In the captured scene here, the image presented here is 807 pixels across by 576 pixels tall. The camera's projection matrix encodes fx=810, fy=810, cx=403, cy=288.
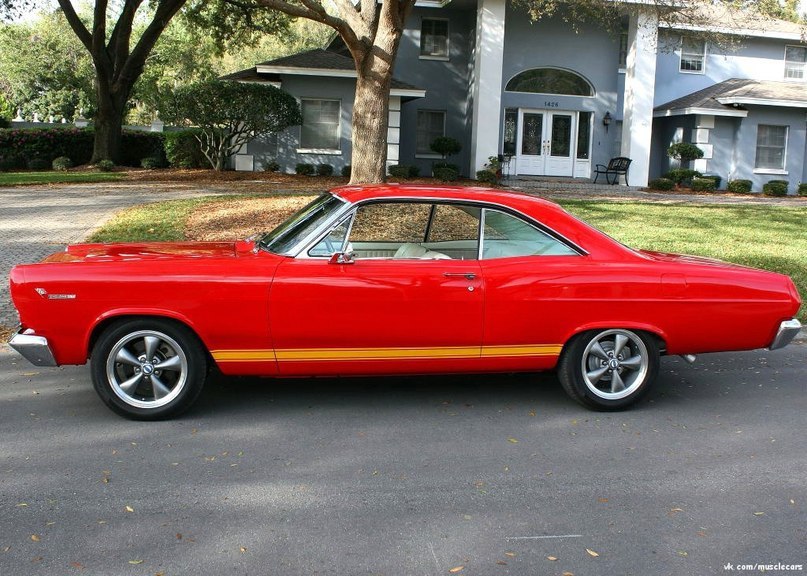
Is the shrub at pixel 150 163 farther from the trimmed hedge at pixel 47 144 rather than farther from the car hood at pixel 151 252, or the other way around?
the car hood at pixel 151 252

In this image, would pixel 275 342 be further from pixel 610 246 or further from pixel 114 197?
pixel 114 197

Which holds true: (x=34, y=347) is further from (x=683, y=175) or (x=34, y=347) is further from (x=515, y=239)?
(x=683, y=175)

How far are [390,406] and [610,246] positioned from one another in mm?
1924

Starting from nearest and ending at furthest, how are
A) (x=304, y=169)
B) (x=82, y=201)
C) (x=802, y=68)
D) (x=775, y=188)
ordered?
(x=82, y=201)
(x=304, y=169)
(x=775, y=188)
(x=802, y=68)

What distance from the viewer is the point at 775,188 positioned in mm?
26281

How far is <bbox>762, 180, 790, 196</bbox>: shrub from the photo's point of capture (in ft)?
86.2

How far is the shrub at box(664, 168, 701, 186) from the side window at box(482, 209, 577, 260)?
22620mm

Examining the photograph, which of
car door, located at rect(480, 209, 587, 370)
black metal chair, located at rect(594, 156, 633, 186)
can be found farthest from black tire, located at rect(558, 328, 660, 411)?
black metal chair, located at rect(594, 156, 633, 186)

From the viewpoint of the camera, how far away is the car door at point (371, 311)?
208 inches

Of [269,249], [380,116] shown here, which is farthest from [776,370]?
[380,116]

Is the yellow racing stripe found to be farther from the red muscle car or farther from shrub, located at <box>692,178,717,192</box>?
shrub, located at <box>692,178,717,192</box>

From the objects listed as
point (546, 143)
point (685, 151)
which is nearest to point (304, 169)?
point (546, 143)

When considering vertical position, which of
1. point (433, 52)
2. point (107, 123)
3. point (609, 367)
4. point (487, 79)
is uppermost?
point (433, 52)

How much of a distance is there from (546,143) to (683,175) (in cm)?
468
